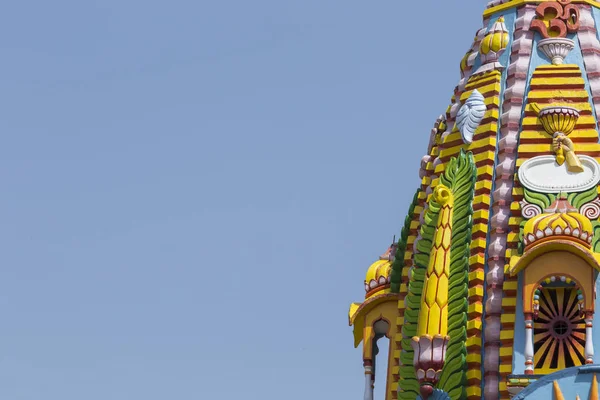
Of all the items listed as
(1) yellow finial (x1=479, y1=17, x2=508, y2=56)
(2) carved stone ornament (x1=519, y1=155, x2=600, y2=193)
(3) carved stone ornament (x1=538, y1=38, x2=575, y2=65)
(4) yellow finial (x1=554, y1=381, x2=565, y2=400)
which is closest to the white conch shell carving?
(1) yellow finial (x1=479, y1=17, x2=508, y2=56)

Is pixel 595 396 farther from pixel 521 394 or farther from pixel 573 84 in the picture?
pixel 573 84

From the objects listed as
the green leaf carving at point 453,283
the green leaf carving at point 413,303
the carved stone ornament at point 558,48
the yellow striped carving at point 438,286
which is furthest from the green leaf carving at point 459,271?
the carved stone ornament at point 558,48

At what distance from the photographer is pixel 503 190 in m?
35.3

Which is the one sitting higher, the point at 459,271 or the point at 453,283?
the point at 459,271

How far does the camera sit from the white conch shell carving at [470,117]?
3628cm

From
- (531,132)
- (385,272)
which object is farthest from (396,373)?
(531,132)

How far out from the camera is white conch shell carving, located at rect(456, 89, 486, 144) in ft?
119

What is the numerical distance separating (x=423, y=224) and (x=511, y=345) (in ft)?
10.3

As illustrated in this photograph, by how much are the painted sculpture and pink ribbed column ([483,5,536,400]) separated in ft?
0.08

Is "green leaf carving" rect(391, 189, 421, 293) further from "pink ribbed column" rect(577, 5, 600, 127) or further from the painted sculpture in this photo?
"pink ribbed column" rect(577, 5, 600, 127)

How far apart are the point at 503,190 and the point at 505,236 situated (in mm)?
855

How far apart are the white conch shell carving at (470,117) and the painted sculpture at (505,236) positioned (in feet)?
0.08

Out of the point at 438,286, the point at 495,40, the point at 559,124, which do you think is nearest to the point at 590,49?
the point at 495,40

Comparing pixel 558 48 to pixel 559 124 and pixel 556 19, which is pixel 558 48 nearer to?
pixel 556 19
